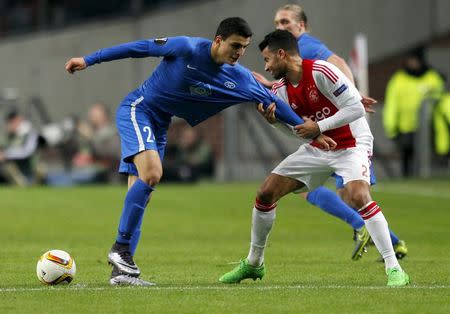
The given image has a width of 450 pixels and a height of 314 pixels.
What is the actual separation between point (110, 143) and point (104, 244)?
41.5ft

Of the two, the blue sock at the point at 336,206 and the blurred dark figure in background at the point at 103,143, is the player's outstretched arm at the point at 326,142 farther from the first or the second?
the blurred dark figure in background at the point at 103,143

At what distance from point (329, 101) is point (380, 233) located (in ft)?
3.72

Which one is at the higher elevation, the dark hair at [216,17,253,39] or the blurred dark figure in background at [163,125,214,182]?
the dark hair at [216,17,253,39]

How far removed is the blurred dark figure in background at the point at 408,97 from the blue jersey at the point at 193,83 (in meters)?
14.5

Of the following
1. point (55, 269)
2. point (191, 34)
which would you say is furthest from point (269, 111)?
point (191, 34)

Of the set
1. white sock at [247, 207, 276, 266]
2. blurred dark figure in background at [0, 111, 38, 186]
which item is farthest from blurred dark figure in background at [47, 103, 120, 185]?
white sock at [247, 207, 276, 266]

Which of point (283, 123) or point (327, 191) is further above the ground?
point (283, 123)

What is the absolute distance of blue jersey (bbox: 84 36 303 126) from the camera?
31.6 ft

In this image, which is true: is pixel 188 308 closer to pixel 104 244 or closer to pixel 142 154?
pixel 142 154

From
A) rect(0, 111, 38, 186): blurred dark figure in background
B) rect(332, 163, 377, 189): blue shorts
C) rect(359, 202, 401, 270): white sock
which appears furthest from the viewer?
rect(0, 111, 38, 186): blurred dark figure in background

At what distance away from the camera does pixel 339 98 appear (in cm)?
972

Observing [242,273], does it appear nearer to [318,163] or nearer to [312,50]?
[318,163]

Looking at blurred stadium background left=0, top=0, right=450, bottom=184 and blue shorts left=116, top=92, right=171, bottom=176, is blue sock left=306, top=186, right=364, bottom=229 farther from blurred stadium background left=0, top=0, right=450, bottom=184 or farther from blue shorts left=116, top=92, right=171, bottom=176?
blurred stadium background left=0, top=0, right=450, bottom=184

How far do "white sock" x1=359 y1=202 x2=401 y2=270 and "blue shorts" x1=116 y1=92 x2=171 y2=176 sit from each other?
1.63 metres
